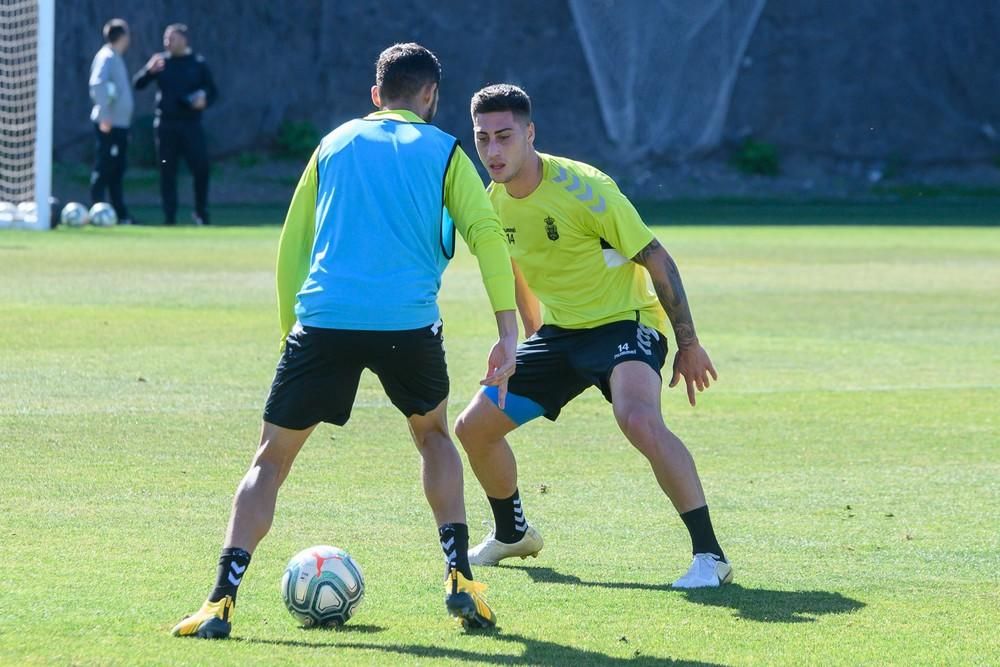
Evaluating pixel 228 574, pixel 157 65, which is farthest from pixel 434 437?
pixel 157 65

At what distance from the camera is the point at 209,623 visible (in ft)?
17.1

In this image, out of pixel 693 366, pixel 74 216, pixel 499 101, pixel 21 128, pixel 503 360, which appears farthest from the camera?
pixel 21 128

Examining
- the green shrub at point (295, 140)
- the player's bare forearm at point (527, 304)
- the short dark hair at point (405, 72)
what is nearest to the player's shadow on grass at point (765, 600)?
the player's bare forearm at point (527, 304)

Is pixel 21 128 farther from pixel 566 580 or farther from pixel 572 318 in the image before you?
pixel 566 580

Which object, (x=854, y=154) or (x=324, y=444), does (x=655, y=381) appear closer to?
(x=324, y=444)

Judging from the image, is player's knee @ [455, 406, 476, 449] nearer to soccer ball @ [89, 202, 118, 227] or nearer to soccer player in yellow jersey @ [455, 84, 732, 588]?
soccer player in yellow jersey @ [455, 84, 732, 588]

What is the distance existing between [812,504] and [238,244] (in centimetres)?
1523

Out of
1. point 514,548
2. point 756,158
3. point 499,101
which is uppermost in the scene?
point 499,101

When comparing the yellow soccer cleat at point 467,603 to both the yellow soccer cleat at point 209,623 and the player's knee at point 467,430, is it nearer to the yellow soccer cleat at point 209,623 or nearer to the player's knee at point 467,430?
the yellow soccer cleat at point 209,623

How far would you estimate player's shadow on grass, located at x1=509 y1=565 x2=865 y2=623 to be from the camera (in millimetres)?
5781

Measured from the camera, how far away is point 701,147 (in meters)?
34.8

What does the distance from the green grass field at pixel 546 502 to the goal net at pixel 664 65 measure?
57.5 feet

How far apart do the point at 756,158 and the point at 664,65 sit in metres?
4.09

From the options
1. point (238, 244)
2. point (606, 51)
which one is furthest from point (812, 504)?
point (606, 51)
